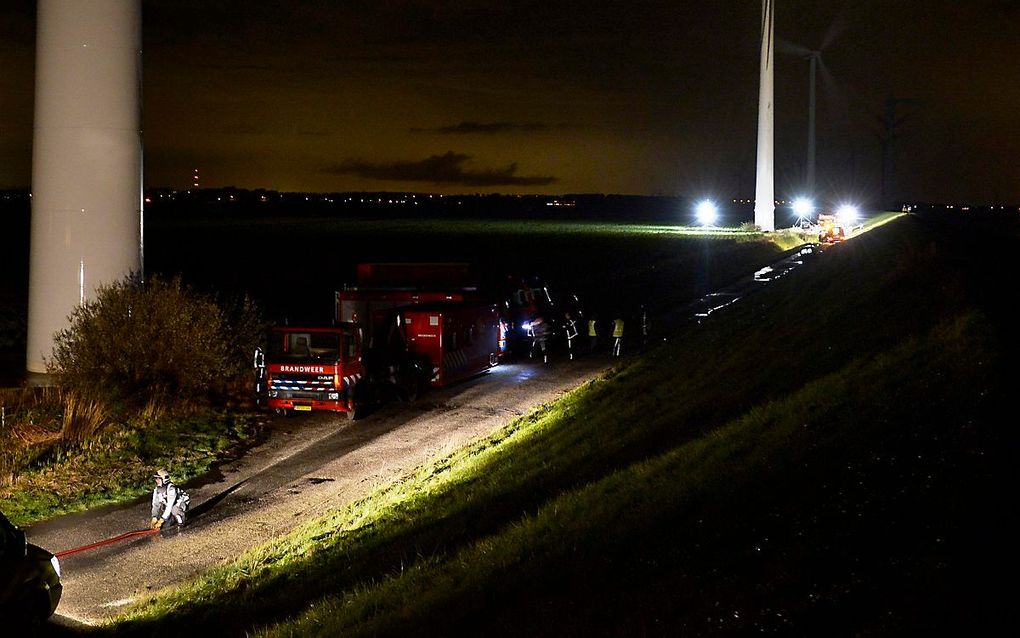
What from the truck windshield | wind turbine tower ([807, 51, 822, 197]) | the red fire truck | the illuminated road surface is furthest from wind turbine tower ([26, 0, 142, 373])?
wind turbine tower ([807, 51, 822, 197])

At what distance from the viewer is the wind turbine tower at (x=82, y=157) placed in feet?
86.9

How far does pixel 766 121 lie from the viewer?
221ft

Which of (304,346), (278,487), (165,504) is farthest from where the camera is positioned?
(304,346)

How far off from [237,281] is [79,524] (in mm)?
48835

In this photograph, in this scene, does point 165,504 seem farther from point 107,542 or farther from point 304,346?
point 304,346

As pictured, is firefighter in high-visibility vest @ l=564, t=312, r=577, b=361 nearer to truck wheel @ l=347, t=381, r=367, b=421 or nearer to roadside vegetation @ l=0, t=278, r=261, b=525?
truck wheel @ l=347, t=381, r=367, b=421

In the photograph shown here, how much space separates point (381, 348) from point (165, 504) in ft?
33.5

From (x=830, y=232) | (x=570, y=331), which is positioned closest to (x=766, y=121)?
(x=830, y=232)

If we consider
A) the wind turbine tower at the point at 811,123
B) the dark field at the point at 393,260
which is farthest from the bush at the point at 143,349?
the wind turbine tower at the point at 811,123

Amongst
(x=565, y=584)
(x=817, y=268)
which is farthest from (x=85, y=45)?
(x=817, y=268)

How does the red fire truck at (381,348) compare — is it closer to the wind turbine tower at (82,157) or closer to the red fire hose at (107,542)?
the wind turbine tower at (82,157)

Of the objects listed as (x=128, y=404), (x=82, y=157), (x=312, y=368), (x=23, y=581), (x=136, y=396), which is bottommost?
(x=23, y=581)

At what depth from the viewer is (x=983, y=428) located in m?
10.2

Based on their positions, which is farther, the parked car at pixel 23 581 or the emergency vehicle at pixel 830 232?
the emergency vehicle at pixel 830 232
